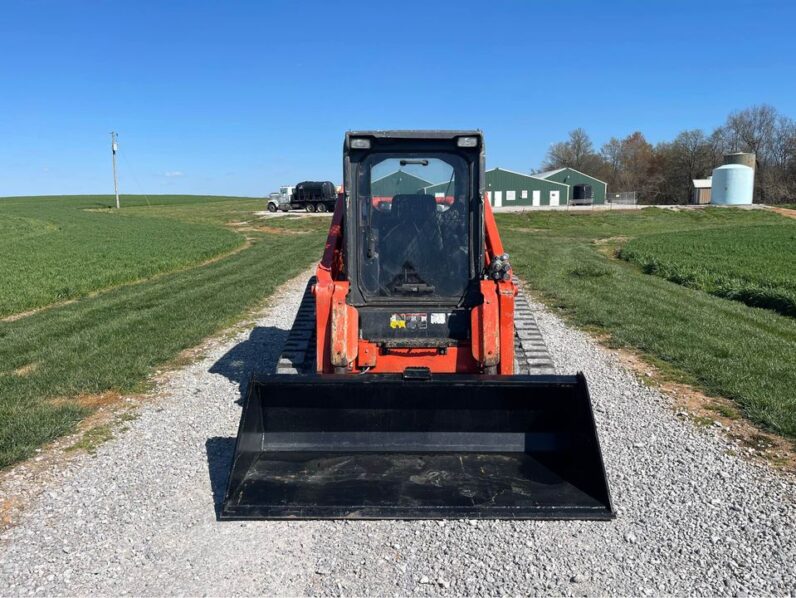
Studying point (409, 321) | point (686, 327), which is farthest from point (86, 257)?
point (409, 321)

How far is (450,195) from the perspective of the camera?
610 cm

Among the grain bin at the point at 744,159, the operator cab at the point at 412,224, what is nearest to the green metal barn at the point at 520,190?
the grain bin at the point at 744,159

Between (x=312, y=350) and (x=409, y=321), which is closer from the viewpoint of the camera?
(x=409, y=321)

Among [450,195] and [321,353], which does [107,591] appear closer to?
[321,353]

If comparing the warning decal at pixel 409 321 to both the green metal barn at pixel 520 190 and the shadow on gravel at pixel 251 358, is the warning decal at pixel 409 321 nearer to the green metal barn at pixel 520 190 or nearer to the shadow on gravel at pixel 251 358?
the shadow on gravel at pixel 251 358

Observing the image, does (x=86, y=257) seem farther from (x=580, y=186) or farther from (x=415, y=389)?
(x=580, y=186)

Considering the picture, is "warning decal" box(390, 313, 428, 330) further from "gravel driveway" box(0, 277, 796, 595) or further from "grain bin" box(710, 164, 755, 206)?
"grain bin" box(710, 164, 755, 206)

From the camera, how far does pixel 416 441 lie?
5.17 meters

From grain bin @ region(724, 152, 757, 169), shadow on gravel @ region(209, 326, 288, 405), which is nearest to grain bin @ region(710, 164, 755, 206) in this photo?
grain bin @ region(724, 152, 757, 169)

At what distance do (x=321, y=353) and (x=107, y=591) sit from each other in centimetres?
269

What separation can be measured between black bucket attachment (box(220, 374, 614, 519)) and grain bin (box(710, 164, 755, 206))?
65659 millimetres

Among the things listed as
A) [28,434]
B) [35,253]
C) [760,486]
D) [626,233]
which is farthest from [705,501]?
[626,233]

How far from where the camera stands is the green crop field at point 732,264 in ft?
46.8

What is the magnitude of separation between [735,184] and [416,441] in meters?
66.5
